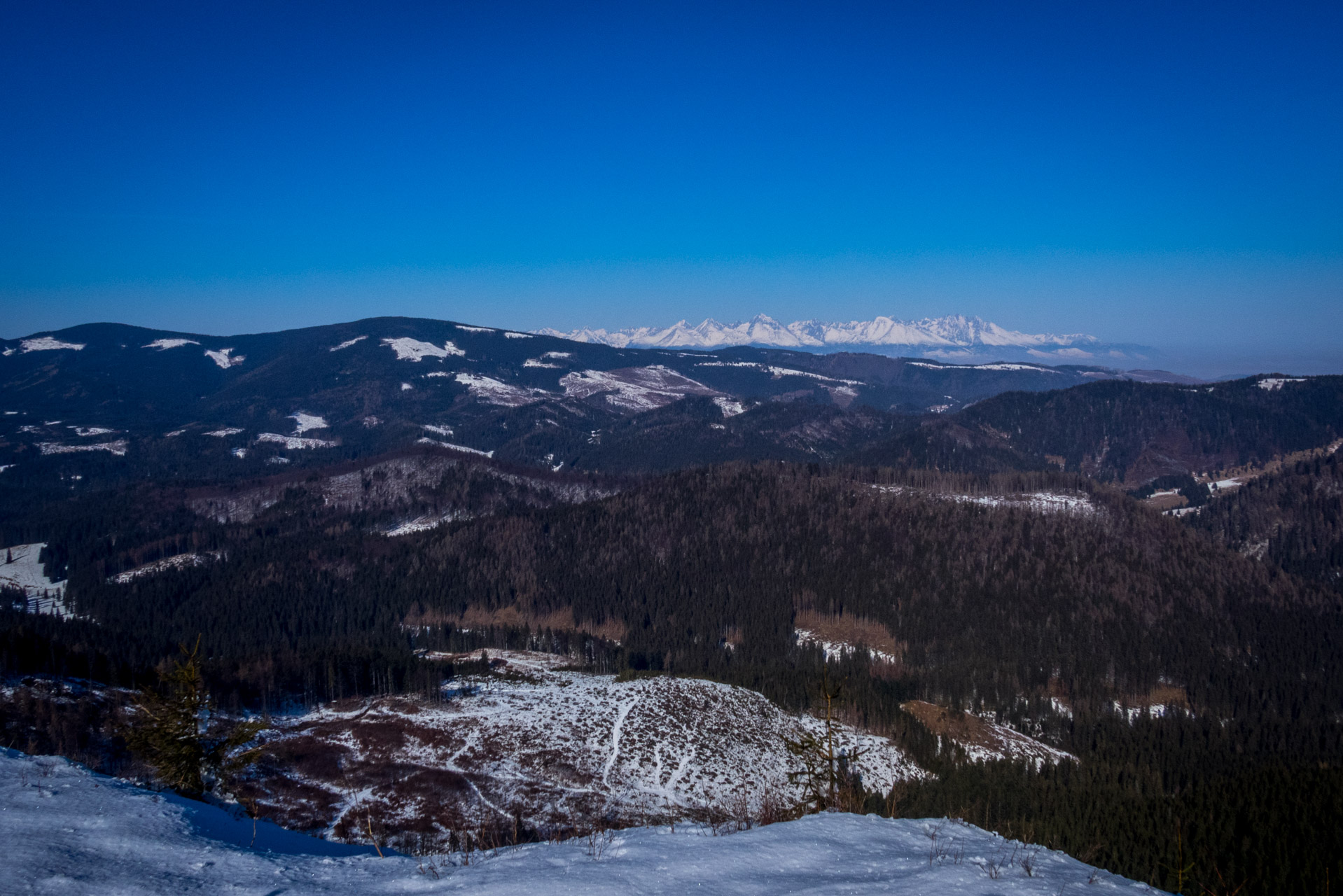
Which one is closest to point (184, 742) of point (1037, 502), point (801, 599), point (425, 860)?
point (425, 860)

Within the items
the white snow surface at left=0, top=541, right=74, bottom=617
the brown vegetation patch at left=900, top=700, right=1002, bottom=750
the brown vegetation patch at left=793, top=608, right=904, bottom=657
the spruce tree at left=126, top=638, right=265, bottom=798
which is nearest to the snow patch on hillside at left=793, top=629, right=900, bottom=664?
the brown vegetation patch at left=793, top=608, right=904, bottom=657

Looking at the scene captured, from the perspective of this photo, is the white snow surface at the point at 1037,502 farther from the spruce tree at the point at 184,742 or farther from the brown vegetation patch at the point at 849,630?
the spruce tree at the point at 184,742

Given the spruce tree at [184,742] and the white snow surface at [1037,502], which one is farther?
the white snow surface at [1037,502]

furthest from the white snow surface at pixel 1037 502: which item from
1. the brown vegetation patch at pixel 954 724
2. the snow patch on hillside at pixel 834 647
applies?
the brown vegetation patch at pixel 954 724

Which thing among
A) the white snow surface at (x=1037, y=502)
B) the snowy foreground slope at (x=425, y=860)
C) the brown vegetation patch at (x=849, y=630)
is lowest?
the brown vegetation patch at (x=849, y=630)

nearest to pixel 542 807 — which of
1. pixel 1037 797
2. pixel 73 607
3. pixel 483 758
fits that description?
pixel 483 758

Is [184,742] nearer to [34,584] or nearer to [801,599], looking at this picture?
[801,599]

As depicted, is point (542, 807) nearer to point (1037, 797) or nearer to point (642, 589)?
point (1037, 797)
